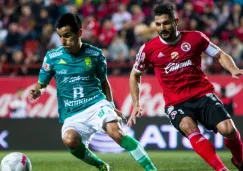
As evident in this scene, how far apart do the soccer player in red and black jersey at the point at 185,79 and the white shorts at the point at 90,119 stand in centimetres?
38

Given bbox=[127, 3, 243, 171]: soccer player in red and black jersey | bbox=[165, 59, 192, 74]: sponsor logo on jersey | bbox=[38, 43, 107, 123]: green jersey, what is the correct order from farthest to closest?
bbox=[38, 43, 107, 123]: green jersey → bbox=[165, 59, 192, 74]: sponsor logo on jersey → bbox=[127, 3, 243, 171]: soccer player in red and black jersey

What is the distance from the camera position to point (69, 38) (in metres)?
8.52

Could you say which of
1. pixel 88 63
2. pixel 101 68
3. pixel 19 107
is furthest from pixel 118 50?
pixel 88 63

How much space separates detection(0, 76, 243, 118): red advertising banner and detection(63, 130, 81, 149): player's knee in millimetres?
8243

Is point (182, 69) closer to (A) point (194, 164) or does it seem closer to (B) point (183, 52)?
(B) point (183, 52)

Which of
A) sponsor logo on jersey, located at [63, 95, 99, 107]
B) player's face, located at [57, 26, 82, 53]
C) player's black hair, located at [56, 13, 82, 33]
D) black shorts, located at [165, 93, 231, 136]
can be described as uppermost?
player's black hair, located at [56, 13, 82, 33]

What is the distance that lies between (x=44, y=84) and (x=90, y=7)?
1060cm

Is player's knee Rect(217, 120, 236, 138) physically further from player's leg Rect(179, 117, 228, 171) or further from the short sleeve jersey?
the short sleeve jersey

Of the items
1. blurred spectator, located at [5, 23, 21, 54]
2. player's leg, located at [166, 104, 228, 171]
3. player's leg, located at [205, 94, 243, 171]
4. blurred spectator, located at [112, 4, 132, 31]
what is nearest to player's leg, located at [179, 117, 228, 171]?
player's leg, located at [166, 104, 228, 171]

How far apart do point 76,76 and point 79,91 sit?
20cm

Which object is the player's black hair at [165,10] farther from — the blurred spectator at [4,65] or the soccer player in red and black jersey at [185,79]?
the blurred spectator at [4,65]

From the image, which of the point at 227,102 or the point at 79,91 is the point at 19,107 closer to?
the point at 227,102

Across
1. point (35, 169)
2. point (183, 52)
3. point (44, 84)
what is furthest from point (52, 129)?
point (183, 52)

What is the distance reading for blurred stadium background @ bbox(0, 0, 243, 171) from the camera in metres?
14.9
